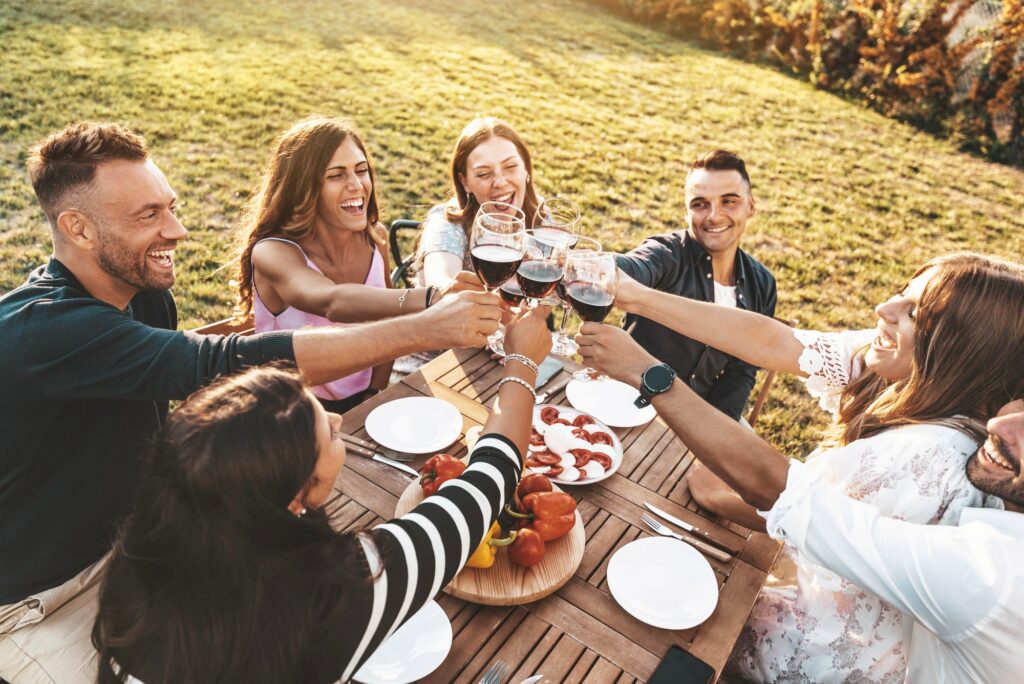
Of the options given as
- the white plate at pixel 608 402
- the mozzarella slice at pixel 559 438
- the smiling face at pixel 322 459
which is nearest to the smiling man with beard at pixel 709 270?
the white plate at pixel 608 402

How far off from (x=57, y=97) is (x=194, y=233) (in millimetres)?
3512

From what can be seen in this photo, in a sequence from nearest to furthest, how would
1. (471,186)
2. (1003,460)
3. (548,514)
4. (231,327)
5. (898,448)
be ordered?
1. (1003,460)
2. (898,448)
3. (548,514)
4. (231,327)
5. (471,186)

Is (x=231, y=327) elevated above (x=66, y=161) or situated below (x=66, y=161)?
below

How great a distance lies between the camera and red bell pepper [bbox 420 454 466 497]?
6.85 feet

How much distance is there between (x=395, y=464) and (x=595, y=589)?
813 mm

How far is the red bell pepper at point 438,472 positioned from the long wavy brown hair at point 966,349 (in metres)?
1.35

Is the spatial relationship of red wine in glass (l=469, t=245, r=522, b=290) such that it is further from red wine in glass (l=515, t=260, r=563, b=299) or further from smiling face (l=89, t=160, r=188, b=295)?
smiling face (l=89, t=160, r=188, b=295)

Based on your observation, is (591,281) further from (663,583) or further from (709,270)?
(709,270)

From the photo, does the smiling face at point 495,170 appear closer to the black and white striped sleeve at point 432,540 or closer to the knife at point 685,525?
the knife at point 685,525

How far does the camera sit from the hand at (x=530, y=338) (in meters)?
2.14

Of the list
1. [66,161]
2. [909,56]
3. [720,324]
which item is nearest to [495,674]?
[720,324]

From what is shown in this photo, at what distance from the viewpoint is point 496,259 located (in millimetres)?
2137

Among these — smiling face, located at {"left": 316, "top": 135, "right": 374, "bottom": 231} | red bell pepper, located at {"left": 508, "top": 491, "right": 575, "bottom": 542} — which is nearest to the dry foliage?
smiling face, located at {"left": 316, "top": 135, "right": 374, "bottom": 231}

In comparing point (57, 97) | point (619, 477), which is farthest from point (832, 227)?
point (57, 97)
